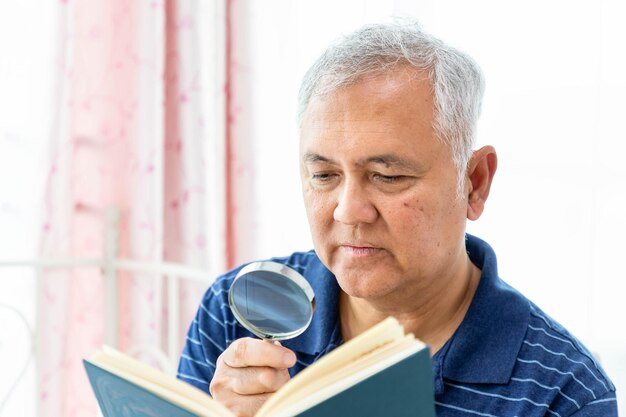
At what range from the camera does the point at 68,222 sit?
2.17 meters

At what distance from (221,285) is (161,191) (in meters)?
0.93

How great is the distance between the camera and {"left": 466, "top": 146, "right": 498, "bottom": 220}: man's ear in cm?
116

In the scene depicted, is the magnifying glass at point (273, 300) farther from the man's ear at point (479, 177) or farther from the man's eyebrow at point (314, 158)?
the man's ear at point (479, 177)

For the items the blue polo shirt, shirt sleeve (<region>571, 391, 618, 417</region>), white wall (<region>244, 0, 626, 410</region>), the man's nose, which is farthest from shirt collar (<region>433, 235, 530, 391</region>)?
white wall (<region>244, 0, 626, 410</region>)

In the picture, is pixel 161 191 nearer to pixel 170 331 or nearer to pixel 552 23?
pixel 170 331

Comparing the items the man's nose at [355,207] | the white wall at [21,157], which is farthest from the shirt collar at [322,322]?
the white wall at [21,157]

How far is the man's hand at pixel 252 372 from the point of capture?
3.05ft

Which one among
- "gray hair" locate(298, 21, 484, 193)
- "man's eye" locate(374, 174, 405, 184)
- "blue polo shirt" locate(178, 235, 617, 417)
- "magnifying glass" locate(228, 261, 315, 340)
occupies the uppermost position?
"gray hair" locate(298, 21, 484, 193)

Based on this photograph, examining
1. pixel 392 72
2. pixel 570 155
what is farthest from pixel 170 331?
pixel 392 72

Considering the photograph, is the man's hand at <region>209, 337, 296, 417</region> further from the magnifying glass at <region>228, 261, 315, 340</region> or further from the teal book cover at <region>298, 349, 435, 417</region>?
the teal book cover at <region>298, 349, 435, 417</region>

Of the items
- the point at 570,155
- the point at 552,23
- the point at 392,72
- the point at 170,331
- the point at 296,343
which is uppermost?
the point at 552,23

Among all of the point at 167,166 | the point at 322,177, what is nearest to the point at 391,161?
the point at 322,177

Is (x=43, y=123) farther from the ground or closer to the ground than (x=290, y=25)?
closer to the ground

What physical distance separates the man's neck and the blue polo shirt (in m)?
0.03
